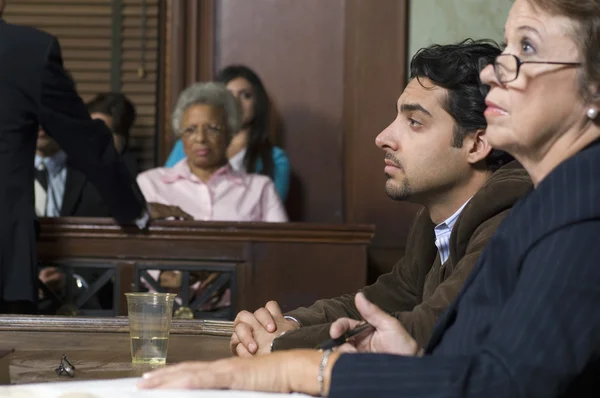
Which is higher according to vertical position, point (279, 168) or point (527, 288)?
point (527, 288)

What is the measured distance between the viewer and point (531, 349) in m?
1.29

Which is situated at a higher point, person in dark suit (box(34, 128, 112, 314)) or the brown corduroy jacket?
the brown corduroy jacket

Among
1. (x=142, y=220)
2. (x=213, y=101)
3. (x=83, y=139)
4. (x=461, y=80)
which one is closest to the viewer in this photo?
(x=461, y=80)

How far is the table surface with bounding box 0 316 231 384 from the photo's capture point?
192 centimetres

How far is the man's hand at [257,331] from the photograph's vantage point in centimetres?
217

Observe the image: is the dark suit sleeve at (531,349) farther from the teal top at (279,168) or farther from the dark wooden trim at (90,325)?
the teal top at (279,168)

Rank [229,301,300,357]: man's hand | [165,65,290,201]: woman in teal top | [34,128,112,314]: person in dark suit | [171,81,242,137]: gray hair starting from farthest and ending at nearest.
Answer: [165,65,290,201]: woman in teal top
[34,128,112,314]: person in dark suit
[171,81,242,137]: gray hair
[229,301,300,357]: man's hand

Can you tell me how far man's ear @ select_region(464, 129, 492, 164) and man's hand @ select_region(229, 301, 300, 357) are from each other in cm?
60

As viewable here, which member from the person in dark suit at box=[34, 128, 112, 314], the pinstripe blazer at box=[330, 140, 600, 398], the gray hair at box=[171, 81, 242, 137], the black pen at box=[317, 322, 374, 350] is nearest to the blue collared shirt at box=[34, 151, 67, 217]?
the person in dark suit at box=[34, 128, 112, 314]

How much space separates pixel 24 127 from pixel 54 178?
54.8 inches

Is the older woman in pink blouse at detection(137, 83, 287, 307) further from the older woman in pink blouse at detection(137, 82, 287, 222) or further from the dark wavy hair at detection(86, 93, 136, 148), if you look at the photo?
the dark wavy hair at detection(86, 93, 136, 148)

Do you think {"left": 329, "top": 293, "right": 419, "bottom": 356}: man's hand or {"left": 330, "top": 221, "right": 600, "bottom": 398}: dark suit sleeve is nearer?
{"left": 330, "top": 221, "right": 600, "bottom": 398}: dark suit sleeve

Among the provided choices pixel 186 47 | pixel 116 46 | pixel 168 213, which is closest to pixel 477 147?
pixel 168 213

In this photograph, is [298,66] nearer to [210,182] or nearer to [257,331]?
[210,182]
